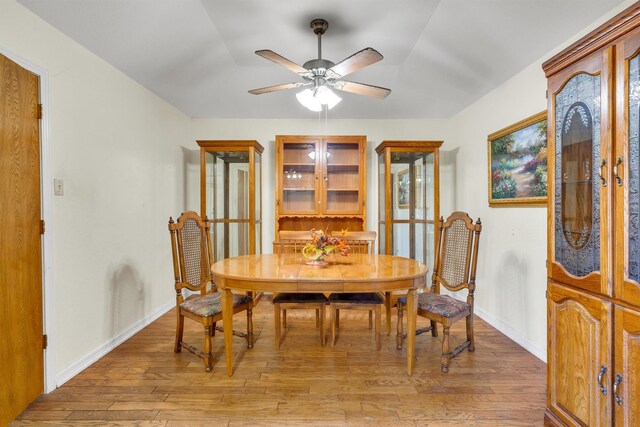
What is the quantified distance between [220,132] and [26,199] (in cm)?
248

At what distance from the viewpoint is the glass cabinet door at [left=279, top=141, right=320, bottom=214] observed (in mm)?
3896

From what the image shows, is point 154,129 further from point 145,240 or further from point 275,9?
point 275,9

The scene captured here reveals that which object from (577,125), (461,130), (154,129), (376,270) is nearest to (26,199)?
(154,129)

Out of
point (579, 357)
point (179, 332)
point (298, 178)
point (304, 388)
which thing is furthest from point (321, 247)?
point (298, 178)

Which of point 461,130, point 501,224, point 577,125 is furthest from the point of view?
point 461,130

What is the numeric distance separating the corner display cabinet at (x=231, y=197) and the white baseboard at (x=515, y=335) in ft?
8.63

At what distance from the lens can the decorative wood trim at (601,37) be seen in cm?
118

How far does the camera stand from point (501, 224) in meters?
3.01

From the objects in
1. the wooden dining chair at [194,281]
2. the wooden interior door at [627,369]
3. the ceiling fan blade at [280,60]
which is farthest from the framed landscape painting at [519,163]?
the wooden dining chair at [194,281]

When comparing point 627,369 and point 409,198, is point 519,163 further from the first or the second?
point 627,369

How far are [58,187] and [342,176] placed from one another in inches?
110

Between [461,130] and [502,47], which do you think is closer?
[502,47]

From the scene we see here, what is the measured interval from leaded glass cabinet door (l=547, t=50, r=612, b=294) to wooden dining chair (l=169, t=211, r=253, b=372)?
6.95 ft

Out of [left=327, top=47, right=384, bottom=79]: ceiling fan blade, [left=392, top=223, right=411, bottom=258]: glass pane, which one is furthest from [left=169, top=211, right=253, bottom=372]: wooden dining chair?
[left=392, top=223, right=411, bottom=258]: glass pane
